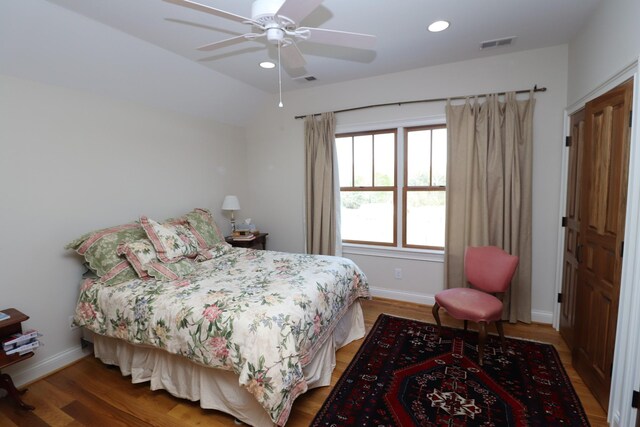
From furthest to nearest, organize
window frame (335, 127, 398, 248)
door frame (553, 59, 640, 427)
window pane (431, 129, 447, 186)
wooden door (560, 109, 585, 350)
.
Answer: window frame (335, 127, 398, 248) → window pane (431, 129, 447, 186) → wooden door (560, 109, 585, 350) → door frame (553, 59, 640, 427)

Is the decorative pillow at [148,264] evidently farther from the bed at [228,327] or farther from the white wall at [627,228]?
the white wall at [627,228]

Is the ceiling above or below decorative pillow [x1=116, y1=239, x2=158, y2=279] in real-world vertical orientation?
above

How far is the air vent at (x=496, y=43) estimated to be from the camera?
273 centimetres

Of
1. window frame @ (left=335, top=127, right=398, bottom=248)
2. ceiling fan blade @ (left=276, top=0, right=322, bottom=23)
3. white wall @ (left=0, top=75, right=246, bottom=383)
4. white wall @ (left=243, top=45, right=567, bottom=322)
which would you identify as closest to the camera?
ceiling fan blade @ (left=276, top=0, right=322, bottom=23)

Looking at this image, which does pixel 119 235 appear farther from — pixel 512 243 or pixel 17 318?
pixel 512 243

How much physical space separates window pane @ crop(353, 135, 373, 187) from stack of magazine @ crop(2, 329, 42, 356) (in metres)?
3.37

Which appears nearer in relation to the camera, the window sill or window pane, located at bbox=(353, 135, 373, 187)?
the window sill

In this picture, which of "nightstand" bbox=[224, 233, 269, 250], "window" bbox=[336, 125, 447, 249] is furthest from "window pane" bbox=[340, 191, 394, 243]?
"nightstand" bbox=[224, 233, 269, 250]

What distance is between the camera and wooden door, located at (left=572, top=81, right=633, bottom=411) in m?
1.82

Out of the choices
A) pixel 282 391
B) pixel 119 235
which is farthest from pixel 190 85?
pixel 282 391

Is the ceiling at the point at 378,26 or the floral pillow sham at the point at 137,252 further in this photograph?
the floral pillow sham at the point at 137,252

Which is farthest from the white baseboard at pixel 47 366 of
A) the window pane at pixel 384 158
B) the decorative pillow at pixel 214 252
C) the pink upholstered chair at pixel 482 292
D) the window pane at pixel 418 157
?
the window pane at pixel 418 157

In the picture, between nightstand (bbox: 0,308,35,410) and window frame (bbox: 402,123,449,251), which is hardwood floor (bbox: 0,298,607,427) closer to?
nightstand (bbox: 0,308,35,410)

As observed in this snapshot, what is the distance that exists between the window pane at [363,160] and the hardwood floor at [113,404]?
2.18m
